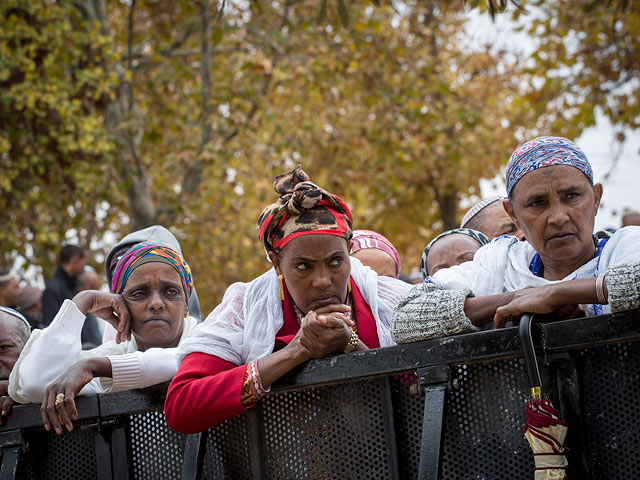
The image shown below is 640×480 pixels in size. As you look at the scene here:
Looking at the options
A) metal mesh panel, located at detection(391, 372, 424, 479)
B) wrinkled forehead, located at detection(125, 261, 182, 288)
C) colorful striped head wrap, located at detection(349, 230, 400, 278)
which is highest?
colorful striped head wrap, located at detection(349, 230, 400, 278)

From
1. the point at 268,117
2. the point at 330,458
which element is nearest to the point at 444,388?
the point at 330,458

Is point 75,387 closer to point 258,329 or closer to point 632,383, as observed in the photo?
point 258,329

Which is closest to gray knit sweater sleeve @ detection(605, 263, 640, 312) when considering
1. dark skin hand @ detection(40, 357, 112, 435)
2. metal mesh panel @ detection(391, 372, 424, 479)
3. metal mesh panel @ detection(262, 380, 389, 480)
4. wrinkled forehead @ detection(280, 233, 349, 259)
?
metal mesh panel @ detection(391, 372, 424, 479)

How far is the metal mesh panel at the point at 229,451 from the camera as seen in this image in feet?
9.26

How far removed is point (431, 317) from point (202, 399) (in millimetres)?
823

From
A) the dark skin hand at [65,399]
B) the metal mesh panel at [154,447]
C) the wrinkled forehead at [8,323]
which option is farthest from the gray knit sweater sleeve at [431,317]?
the wrinkled forehead at [8,323]

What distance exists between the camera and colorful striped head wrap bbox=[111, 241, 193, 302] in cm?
407

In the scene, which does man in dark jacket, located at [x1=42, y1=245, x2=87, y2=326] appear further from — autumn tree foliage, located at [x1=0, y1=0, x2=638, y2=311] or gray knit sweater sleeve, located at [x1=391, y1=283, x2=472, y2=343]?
gray knit sweater sleeve, located at [x1=391, y1=283, x2=472, y2=343]

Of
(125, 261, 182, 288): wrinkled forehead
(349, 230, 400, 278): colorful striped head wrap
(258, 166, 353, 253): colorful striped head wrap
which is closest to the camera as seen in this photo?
(258, 166, 353, 253): colorful striped head wrap

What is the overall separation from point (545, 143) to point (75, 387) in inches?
79.5

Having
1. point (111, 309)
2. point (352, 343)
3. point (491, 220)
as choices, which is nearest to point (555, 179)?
point (352, 343)

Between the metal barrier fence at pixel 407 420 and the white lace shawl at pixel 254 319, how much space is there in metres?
0.24

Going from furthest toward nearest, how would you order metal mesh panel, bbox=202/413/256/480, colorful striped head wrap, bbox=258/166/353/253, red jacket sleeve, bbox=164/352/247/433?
colorful striped head wrap, bbox=258/166/353/253, metal mesh panel, bbox=202/413/256/480, red jacket sleeve, bbox=164/352/247/433

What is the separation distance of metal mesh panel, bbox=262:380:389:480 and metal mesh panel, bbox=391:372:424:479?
0.18 ft
